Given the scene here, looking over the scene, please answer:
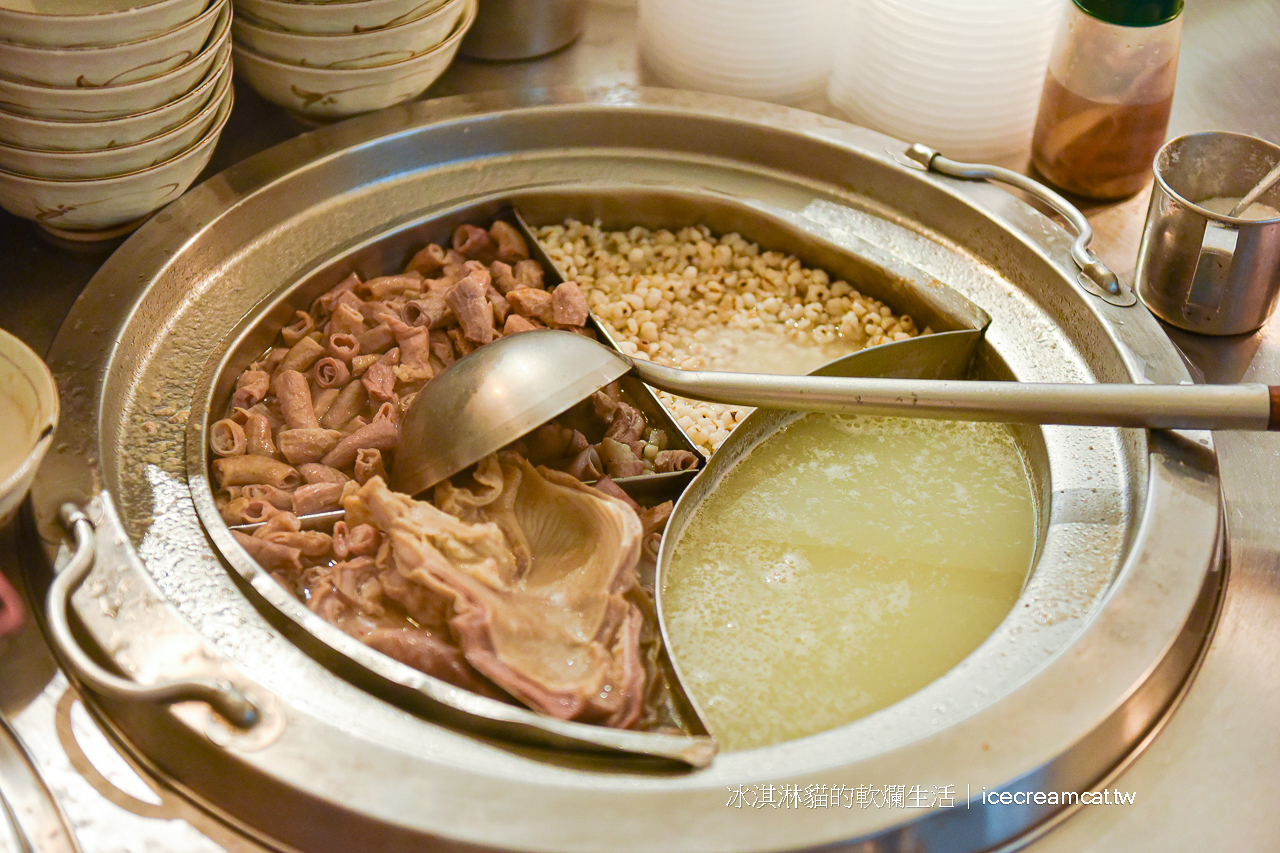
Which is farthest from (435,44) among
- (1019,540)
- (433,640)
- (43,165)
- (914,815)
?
(914,815)

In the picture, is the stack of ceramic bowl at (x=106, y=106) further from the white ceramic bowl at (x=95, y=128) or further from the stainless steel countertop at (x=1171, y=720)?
the stainless steel countertop at (x=1171, y=720)

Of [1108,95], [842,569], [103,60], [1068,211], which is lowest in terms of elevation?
[842,569]

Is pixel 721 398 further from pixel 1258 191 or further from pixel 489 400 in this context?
pixel 1258 191

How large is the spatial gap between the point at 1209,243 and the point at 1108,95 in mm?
463

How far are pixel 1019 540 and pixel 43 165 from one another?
1.80 m

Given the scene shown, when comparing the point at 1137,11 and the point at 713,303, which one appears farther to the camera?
the point at 713,303

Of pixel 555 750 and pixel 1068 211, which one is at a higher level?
pixel 1068 211

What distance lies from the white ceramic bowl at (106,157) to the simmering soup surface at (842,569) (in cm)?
117

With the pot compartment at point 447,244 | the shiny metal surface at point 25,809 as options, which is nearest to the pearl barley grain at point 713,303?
the pot compartment at point 447,244

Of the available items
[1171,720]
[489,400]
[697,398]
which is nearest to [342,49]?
[489,400]

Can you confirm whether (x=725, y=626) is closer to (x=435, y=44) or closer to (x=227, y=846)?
(x=227, y=846)

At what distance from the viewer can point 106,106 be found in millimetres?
1723


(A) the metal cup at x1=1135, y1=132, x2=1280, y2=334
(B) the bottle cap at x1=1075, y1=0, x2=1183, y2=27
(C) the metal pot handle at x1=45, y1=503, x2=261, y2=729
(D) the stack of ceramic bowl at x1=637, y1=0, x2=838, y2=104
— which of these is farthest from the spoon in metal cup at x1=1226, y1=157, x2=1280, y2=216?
(C) the metal pot handle at x1=45, y1=503, x2=261, y2=729

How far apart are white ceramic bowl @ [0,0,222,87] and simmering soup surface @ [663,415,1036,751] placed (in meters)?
1.21
